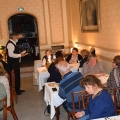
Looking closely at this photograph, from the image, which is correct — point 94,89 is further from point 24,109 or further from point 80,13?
point 80,13

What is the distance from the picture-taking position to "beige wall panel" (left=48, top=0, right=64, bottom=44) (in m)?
8.05

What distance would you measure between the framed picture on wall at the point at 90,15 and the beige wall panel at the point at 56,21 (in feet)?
5.46

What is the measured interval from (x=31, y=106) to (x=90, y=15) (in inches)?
126

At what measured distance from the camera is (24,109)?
180 inches

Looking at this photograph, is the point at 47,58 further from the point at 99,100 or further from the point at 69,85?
the point at 99,100

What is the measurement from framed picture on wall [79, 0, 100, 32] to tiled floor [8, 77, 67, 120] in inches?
98.4

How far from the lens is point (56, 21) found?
322 inches

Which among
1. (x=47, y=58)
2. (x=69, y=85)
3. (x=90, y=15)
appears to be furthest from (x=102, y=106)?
(x=90, y=15)

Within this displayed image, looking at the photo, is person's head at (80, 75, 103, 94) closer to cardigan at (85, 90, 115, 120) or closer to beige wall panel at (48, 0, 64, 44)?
cardigan at (85, 90, 115, 120)

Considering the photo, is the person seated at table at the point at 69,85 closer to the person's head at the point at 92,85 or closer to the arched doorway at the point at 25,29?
the person's head at the point at 92,85

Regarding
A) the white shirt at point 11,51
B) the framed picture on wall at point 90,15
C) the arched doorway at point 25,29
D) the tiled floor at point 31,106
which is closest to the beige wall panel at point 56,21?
the framed picture on wall at point 90,15

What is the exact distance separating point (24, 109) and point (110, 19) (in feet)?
9.78

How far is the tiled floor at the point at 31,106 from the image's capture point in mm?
4102

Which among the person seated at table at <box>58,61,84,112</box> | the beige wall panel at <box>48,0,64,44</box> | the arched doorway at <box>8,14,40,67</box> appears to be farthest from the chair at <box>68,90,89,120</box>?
the arched doorway at <box>8,14,40,67</box>
